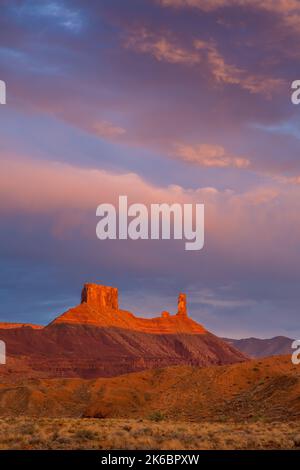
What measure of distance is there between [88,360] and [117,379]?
119727 millimetres

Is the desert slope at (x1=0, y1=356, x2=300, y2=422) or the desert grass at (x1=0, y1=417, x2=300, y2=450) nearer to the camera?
the desert grass at (x1=0, y1=417, x2=300, y2=450)

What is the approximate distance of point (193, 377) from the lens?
70250 mm

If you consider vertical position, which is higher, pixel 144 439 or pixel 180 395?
pixel 180 395

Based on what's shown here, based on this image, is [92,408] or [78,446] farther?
[92,408]

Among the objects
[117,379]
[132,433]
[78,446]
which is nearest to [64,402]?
[117,379]

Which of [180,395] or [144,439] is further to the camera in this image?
[180,395]

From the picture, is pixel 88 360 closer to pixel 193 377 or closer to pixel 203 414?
pixel 193 377

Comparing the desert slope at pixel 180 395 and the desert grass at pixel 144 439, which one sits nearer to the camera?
the desert grass at pixel 144 439

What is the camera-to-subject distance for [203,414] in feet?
175

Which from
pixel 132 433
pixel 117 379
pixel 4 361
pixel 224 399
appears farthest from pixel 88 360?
pixel 132 433
